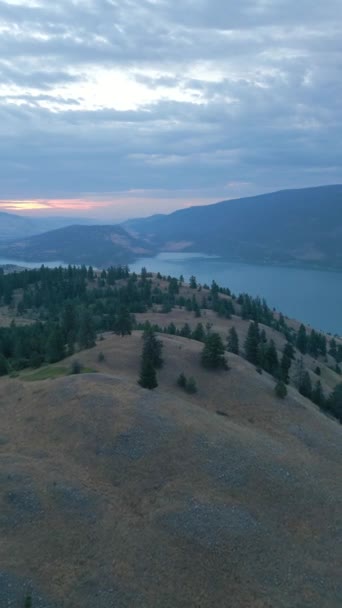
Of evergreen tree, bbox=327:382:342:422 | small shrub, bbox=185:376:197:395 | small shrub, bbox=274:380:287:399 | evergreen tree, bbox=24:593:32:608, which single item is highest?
small shrub, bbox=185:376:197:395

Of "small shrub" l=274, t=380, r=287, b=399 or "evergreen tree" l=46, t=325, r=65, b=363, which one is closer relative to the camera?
"small shrub" l=274, t=380, r=287, b=399

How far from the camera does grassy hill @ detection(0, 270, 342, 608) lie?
A: 888 inches

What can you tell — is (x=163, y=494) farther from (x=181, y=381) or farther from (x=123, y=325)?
(x=123, y=325)

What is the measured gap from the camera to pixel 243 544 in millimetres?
25531

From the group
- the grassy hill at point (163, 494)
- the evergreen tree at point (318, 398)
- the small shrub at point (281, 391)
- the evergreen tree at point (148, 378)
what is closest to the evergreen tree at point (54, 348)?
the grassy hill at point (163, 494)

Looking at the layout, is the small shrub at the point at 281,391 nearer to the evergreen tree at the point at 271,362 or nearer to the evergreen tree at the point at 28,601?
the evergreen tree at the point at 271,362

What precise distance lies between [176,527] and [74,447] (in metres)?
9.25

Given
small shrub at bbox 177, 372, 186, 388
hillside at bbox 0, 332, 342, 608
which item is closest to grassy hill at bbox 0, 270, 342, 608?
hillside at bbox 0, 332, 342, 608

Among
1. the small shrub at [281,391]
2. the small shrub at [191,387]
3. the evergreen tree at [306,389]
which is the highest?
the small shrub at [191,387]

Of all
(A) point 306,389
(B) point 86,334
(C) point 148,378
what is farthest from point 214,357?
(B) point 86,334

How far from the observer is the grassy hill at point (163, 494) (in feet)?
74.0

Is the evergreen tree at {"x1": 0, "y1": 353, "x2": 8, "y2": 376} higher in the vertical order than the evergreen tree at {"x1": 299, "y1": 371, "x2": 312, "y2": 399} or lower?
higher

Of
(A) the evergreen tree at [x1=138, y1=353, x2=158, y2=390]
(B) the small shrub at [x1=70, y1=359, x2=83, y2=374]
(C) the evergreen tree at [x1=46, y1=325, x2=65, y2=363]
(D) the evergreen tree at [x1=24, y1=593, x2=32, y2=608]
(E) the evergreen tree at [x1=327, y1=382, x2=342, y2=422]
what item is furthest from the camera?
(E) the evergreen tree at [x1=327, y1=382, x2=342, y2=422]

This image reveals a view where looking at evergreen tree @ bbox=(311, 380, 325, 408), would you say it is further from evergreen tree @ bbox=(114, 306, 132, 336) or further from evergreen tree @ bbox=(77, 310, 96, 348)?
evergreen tree @ bbox=(77, 310, 96, 348)
